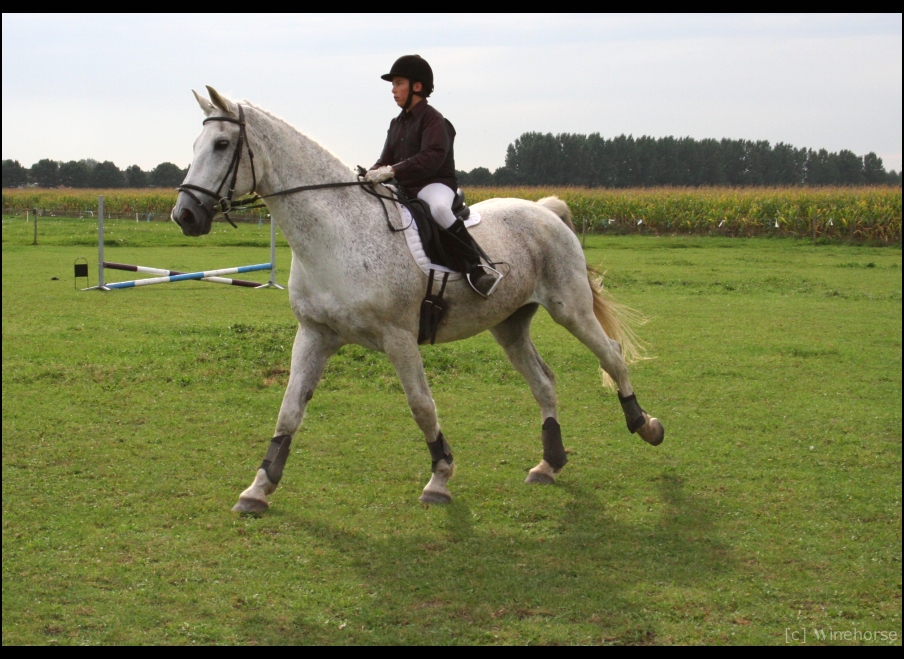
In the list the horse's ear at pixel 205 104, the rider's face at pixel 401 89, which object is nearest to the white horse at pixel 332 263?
the horse's ear at pixel 205 104

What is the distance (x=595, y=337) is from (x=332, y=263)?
219cm

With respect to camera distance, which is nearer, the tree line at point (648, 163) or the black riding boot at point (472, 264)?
the black riding boot at point (472, 264)

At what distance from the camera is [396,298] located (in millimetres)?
5293

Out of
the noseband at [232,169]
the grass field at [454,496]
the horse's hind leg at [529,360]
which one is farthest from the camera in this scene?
the horse's hind leg at [529,360]

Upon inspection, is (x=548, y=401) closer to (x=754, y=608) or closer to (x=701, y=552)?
(x=701, y=552)

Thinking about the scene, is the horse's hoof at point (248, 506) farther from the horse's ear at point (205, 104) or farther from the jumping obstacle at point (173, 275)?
the jumping obstacle at point (173, 275)

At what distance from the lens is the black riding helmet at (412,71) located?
5551 millimetres

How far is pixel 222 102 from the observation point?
15.9 feet

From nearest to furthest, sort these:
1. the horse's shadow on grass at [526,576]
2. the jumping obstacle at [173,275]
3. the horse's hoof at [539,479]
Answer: the horse's shadow on grass at [526,576], the horse's hoof at [539,479], the jumping obstacle at [173,275]

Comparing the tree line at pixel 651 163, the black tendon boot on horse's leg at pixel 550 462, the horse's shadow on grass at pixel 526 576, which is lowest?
the horse's shadow on grass at pixel 526 576

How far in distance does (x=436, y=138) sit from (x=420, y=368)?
4.78 feet

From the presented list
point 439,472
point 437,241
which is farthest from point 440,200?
point 439,472

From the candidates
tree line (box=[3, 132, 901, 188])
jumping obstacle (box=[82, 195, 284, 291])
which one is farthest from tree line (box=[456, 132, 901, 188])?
jumping obstacle (box=[82, 195, 284, 291])

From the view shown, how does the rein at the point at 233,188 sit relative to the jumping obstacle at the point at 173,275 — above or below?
above
